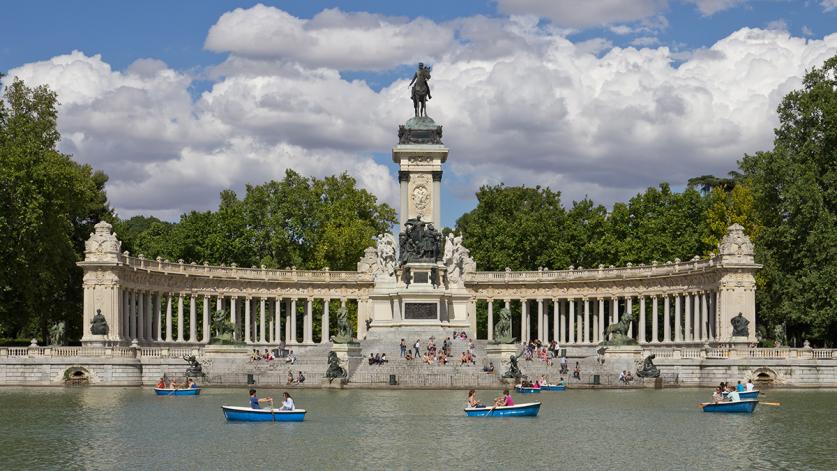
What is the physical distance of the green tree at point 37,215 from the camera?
8244 cm

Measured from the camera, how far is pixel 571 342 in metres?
104

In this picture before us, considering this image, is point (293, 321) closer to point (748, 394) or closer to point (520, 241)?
point (520, 241)

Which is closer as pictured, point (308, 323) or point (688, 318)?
point (688, 318)

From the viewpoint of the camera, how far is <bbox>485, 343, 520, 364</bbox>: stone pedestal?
73.1 m

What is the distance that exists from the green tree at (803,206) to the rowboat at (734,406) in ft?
98.6

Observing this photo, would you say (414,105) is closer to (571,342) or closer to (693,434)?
(571,342)

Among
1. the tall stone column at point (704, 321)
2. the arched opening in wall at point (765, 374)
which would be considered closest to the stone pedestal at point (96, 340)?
the arched opening in wall at point (765, 374)

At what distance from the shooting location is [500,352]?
75.0 m

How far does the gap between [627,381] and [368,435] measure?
1194 inches

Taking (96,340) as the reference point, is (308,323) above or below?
above

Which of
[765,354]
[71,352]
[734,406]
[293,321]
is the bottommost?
[734,406]

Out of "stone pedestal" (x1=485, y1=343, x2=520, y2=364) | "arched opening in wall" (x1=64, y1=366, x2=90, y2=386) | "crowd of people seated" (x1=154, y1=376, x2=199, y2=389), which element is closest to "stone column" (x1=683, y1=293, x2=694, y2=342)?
"stone pedestal" (x1=485, y1=343, x2=520, y2=364)

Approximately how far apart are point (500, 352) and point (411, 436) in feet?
110

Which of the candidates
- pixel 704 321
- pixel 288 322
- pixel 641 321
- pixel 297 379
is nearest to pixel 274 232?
pixel 288 322
